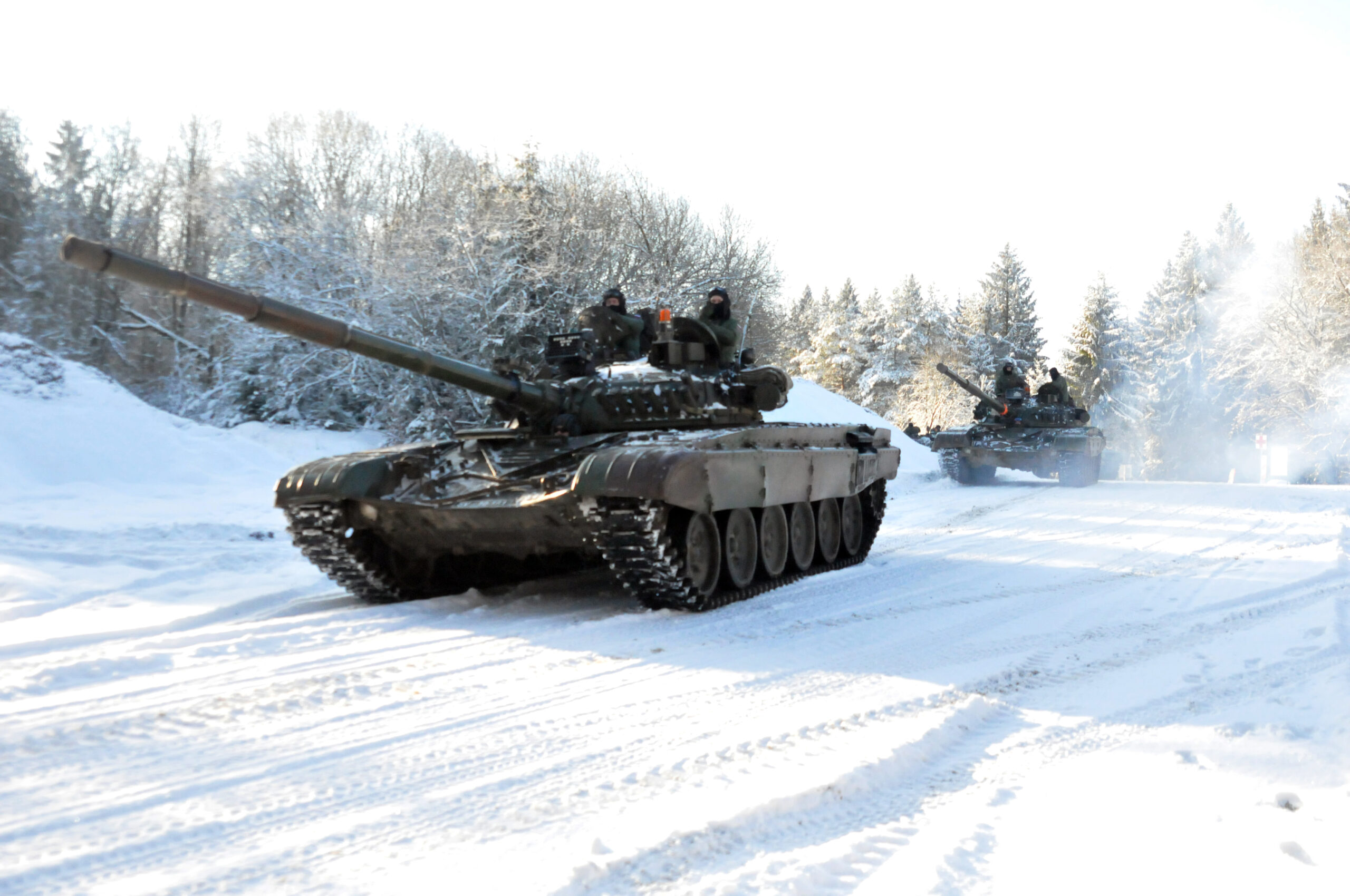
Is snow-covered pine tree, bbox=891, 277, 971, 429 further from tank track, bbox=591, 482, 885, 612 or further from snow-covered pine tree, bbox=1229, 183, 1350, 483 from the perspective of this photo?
tank track, bbox=591, 482, 885, 612

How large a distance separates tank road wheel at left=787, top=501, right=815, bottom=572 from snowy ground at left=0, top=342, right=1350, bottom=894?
32 cm

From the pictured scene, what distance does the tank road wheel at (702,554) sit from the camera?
751 centimetres

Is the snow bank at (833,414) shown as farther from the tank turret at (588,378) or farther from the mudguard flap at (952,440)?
the tank turret at (588,378)

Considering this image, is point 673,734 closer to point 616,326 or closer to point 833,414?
point 616,326

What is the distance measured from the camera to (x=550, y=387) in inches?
338

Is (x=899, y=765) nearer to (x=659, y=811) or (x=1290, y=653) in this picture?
(x=659, y=811)

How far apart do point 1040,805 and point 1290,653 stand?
325 cm

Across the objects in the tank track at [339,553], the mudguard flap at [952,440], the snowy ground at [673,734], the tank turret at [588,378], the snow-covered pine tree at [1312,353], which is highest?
the snow-covered pine tree at [1312,353]

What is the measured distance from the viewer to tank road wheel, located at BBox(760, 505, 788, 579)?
29.6 ft

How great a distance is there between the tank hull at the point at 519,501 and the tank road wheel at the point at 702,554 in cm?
5

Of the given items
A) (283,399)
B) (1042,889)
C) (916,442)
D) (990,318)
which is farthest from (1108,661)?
(990,318)

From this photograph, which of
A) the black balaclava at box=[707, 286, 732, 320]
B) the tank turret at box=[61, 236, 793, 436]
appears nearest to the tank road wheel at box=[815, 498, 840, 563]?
the tank turret at box=[61, 236, 793, 436]

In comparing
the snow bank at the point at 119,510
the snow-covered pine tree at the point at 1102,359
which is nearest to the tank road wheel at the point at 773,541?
the snow bank at the point at 119,510

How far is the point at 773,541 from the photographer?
9234 mm
